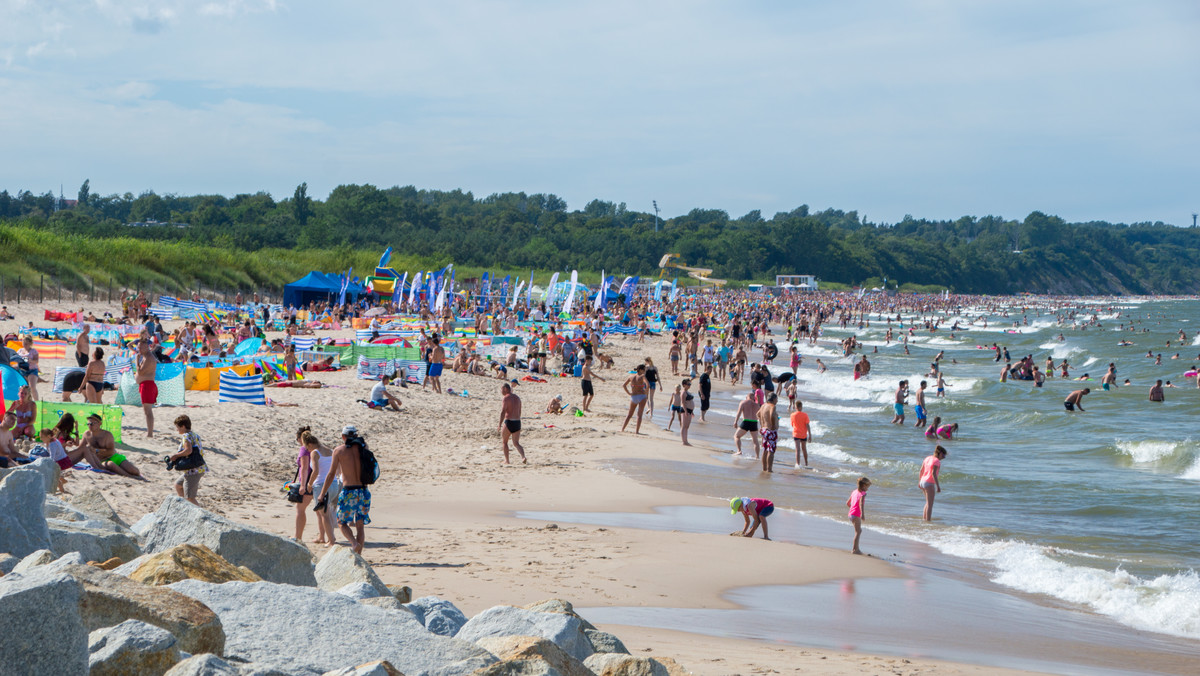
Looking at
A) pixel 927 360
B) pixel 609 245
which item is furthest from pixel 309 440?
pixel 609 245

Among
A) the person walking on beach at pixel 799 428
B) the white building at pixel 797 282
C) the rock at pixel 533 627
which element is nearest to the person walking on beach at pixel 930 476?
the person walking on beach at pixel 799 428

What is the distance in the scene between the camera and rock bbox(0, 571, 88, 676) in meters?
3.29

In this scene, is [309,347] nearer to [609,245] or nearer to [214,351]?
[214,351]

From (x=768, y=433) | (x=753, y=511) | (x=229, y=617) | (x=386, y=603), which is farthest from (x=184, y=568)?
(x=768, y=433)

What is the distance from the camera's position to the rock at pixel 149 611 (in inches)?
157

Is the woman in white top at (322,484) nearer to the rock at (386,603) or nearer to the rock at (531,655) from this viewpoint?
the rock at (386,603)

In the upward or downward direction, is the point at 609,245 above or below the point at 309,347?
above

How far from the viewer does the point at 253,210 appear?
8350cm

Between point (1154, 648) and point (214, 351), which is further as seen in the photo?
point (214, 351)

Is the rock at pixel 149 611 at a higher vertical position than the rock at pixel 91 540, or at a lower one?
higher

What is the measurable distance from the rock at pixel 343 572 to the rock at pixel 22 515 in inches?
58.0

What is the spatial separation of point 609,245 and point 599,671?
94714mm

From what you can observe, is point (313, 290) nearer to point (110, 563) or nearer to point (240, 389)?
point (240, 389)

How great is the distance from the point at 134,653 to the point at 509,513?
272 inches
